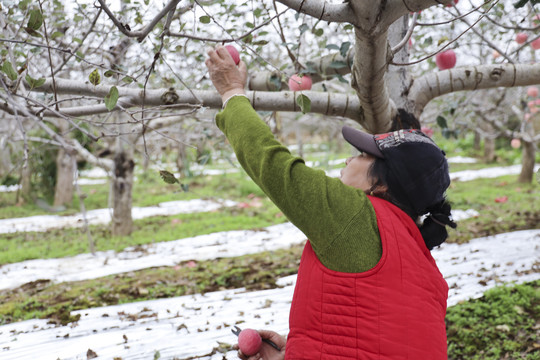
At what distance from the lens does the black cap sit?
1.16 metres

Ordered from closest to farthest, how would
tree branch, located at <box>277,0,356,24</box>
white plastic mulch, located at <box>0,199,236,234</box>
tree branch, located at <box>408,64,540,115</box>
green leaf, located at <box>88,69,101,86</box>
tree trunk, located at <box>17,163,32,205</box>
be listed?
tree branch, located at <box>277,0,356,24</box> → green leaf, located at <box>88,69,101,86</box> → tree branch, located at <box>408,64,540,115</box> → white plastic mulch, located at <box>0,199,236,234</box> → tree trunk, located at <box>17,163,32,205</box>

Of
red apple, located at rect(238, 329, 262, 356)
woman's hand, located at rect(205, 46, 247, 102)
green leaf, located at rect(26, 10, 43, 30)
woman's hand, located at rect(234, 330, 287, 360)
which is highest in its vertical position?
green leaf, located at rect(26, 10, 43, 30)

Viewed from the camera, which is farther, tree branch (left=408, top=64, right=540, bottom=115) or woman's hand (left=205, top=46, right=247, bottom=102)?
tree branch (left=408, top=64, right=540, bottom=115)

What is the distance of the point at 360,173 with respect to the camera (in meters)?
1.25

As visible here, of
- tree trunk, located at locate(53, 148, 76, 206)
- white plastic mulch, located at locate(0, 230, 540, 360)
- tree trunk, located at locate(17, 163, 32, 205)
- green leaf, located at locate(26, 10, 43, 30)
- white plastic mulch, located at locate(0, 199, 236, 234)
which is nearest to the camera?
green leaf, located at locate(26, 10, 43, 30)

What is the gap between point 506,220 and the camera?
597cm

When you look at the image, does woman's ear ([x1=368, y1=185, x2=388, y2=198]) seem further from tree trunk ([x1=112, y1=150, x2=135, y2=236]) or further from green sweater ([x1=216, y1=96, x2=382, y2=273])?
tree trunk ([x1=112, y1=150, x2=135, y2=236])

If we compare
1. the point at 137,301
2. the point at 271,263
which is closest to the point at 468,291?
the point at 271,263

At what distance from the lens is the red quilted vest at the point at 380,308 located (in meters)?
1.04

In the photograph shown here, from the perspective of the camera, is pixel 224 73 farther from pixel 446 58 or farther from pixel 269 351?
pixel 446 58

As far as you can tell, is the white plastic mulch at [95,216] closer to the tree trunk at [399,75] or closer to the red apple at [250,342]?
the tree trunk at [399,75]

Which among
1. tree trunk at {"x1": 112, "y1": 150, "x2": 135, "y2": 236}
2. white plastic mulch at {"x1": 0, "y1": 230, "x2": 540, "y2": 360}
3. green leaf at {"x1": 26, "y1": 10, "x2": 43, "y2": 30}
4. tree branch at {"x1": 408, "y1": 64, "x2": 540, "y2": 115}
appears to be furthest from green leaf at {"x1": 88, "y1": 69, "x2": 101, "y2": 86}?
tree trunk at {"x1": 112, "y1": 150, "x2": 135, "y2": 236}

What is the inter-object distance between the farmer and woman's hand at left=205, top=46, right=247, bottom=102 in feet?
0.37

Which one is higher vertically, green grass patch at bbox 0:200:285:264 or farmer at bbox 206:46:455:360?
farmer at bbox 206:46:455:360
